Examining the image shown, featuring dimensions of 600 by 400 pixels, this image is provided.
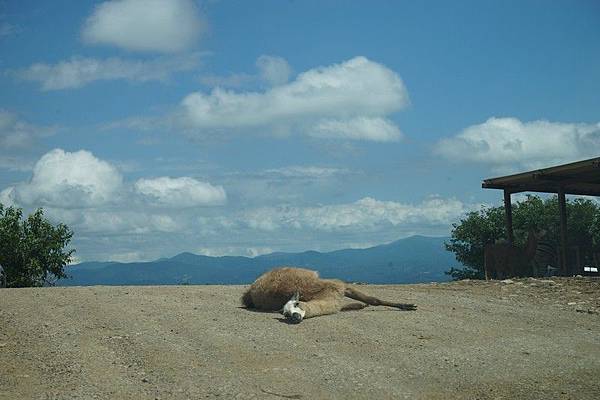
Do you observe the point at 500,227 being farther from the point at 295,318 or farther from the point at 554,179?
the point at 295,318

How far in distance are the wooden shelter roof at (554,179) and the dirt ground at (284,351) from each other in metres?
8.28

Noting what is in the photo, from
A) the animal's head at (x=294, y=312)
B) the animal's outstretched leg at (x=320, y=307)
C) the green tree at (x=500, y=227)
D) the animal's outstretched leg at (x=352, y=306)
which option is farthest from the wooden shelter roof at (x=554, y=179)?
the animal's head at (x=294, y=312)

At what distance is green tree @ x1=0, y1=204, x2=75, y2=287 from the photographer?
2286 cm

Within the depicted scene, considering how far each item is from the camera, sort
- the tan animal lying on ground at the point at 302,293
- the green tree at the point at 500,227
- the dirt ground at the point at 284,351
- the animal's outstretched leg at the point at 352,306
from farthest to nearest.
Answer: the green tree at the point at 500,227, the animal's outstretched leg at the point at 352,306, the tan animal lying on ground at the point at 302,293, the dirt ground at the point at 284,351

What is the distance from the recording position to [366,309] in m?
11.5

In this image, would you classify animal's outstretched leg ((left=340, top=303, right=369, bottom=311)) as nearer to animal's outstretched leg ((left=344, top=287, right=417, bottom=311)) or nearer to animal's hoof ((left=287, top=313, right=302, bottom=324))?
animal's outstretched leg ((left=344, top=287, right=417, bottom=311))

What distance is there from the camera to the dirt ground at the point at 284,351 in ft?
21.0

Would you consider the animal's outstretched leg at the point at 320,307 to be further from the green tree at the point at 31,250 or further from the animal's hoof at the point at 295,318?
the green tree at the point at 31,250

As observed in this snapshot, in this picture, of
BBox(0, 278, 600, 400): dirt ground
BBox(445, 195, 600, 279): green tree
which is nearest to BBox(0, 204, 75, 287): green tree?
BBox(0, 278, 600, 400): dirt ground

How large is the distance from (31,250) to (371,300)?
15601mm

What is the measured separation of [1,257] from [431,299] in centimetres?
1600

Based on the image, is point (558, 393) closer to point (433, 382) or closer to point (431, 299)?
point (433, 382)

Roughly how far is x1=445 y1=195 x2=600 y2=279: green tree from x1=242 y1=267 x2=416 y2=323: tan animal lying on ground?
20.7 meters

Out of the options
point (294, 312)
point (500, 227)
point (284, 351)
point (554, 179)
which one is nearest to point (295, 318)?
point (294, 312)
